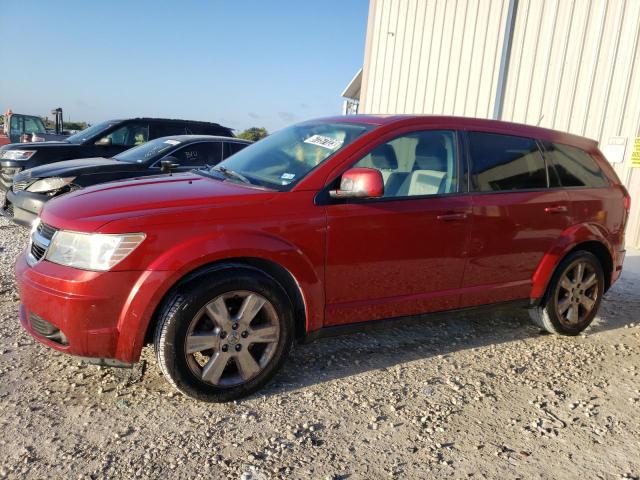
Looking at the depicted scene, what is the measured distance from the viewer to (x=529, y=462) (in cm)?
262

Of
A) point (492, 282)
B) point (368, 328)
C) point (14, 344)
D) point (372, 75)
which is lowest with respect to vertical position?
point (14, 344)

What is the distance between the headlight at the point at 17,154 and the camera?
810 centimetres

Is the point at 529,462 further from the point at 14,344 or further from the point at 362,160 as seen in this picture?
the point at 14,344

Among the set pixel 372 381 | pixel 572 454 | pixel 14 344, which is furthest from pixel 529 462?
pixel 14 344

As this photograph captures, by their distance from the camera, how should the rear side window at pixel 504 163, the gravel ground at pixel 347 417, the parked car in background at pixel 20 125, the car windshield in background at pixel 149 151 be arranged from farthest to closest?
the parked car in background at pixel 20 125 < the car windshield in background at pixel 149 151 < the rear side window at pixel 504 163 < the gravel ground at pixel 347 417

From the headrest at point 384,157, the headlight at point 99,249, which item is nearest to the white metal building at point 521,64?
the headrest at point 384,157

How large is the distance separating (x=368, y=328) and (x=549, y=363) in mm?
1480

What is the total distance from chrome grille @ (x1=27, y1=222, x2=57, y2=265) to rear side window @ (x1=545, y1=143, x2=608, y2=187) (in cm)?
359

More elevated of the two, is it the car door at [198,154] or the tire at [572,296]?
the car door at [198,154]

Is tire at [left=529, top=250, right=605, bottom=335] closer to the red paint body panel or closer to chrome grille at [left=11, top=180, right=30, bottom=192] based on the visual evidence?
the red paint body panel

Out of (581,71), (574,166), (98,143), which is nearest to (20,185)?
(98,143)

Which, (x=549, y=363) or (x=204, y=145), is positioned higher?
(x=204, y=145)

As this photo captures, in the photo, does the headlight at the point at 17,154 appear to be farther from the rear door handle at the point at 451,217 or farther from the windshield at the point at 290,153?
the rear door handle at the point at 451,217

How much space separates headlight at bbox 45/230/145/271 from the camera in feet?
8.71
